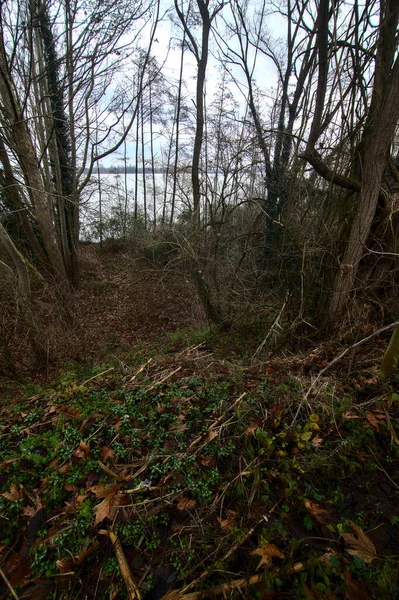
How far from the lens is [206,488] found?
5.87 ft

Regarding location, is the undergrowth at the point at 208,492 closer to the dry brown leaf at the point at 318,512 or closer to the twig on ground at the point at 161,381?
the dry brown leaf at the point at 318,512

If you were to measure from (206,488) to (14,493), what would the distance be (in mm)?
1234

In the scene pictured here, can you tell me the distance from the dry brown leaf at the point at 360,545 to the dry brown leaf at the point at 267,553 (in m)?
0.37

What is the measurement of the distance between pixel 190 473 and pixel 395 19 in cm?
486

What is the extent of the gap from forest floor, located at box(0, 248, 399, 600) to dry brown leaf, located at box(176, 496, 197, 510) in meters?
0.01

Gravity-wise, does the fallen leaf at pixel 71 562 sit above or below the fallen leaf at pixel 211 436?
below

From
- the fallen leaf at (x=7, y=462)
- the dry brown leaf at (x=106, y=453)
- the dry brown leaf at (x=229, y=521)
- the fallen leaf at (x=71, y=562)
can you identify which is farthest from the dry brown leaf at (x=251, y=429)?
the fallen leaf at (x=7, y=462)

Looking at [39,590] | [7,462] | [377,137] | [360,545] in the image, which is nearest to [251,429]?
[360,545]

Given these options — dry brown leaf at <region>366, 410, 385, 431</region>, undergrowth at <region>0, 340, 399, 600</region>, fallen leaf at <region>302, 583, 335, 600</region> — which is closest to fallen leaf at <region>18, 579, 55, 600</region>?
undergrowth at <region>0, 340, 399, 600</region>

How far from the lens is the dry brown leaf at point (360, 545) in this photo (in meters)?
1.40

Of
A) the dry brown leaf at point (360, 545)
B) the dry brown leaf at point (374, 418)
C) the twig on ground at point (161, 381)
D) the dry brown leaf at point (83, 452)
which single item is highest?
the twig on ground at point (161, 381)

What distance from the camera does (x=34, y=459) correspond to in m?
1.99

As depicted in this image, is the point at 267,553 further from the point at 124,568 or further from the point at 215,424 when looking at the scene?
the point at 215,424

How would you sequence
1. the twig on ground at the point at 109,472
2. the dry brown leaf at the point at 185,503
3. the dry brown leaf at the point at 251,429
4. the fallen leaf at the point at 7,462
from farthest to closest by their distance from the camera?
the dry brown leaf at the point at 251,429 < the fallen leaf at the point at 7,462 < the twig on ground at the point at 109,472 < the dry brown leaf at the point at 185,503
